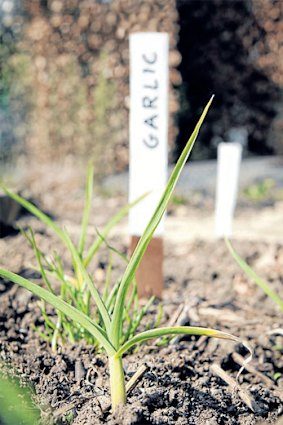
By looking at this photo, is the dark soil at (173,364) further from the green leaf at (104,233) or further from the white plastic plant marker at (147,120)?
the white plastic plant marker at (147,120)

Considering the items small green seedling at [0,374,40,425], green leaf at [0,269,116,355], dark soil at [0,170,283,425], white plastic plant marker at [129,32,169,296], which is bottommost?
dark soil at [0,170,283,425]

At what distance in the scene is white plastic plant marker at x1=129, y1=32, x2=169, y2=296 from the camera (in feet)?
5.90

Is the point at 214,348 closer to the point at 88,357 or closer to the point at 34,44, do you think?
the point at 88,357

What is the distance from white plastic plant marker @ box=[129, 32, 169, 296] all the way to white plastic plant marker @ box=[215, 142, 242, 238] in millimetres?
611

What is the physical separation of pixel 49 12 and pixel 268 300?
3.29m

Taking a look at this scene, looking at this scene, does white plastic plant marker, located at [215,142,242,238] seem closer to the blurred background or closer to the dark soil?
the dark soil

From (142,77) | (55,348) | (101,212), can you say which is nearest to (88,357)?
(55,348)

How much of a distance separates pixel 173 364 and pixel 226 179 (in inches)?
50.6

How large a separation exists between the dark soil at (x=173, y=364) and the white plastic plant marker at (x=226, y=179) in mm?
387

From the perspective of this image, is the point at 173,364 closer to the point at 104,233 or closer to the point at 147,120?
the point at 104,233

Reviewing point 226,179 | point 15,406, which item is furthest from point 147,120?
point 15,406

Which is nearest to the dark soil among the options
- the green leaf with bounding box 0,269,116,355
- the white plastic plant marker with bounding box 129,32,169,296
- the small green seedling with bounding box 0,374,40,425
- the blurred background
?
the small green seedling with bounding box 0,374,40,425

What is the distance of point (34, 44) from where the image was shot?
4684 mm

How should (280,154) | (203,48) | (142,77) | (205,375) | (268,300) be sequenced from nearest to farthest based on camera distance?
1. (205,375)
2. (142,77)
3. (268,300)
4. (203,48)
5. (280,154)
